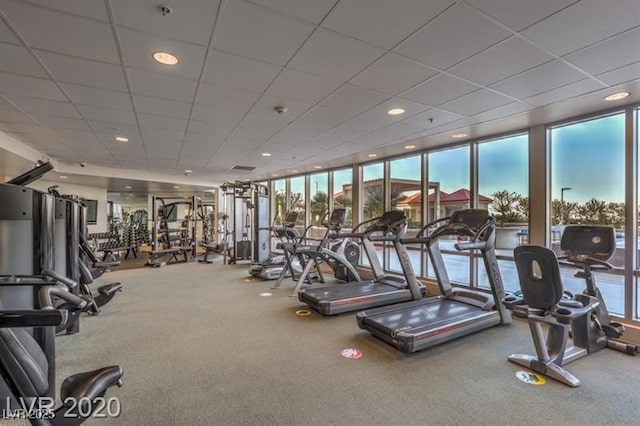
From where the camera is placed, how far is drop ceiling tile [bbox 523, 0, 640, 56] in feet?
6.10

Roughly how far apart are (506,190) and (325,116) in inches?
125

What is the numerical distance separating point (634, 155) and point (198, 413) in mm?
5152

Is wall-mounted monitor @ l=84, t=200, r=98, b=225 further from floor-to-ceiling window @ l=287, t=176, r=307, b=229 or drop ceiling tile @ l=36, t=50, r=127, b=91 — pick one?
drop ceiling tile @ l=36, t=50, r=127, b=91

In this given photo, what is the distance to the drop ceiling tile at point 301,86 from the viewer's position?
9.42 feet

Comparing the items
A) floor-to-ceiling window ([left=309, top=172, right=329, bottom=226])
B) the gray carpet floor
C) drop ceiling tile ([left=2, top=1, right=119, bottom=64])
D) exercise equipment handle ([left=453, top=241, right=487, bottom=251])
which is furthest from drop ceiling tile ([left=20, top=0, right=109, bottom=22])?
floor-to-ceiling window ([left=309, top=172, right=329, bottom=226])

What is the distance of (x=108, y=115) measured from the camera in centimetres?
397

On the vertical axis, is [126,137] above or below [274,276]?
above

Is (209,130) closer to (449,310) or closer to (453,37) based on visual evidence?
(453,37)

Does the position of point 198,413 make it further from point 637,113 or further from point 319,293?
point 637,113

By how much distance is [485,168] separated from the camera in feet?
17.0

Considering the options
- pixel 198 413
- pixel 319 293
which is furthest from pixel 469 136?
pixel 198 413

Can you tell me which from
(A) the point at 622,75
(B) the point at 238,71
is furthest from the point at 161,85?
(A) the point at 622,75

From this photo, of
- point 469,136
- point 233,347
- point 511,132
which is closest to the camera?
point 233,347

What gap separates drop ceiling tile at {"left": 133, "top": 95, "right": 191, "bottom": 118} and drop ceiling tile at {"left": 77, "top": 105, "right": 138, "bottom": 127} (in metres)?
0.29
